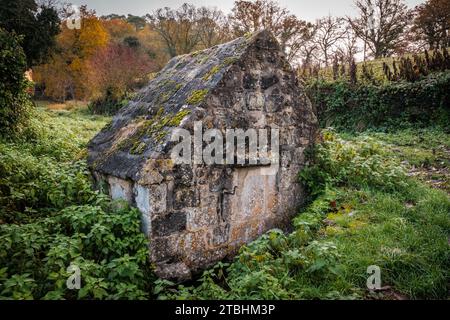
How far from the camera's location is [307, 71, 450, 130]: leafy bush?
1035cm

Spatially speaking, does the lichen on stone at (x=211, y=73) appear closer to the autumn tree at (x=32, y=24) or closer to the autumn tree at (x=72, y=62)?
the autumn tree at (x=32, y=24)

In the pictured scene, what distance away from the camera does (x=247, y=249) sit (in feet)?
12.6

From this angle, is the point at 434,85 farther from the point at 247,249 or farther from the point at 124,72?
the point at 124,72

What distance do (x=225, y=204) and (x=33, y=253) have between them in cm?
228

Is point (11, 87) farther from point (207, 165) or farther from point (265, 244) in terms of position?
point (265, 244)

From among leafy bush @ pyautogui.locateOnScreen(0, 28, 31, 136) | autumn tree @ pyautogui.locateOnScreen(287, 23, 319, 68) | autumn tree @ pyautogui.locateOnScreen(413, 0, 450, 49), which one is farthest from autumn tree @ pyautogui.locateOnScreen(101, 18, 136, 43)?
leafy bush @ pyautogui.locateOnScreen(0, 28, 31, 136)

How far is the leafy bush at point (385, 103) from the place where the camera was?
10.4 metres

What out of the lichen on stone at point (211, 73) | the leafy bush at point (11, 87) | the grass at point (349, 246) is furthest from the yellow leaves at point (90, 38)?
the grass at point (349, 246)

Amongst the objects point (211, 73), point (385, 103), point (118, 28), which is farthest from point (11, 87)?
point (118, 28)

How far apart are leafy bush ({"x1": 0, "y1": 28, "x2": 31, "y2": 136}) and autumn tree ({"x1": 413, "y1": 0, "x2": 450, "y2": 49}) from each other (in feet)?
78.8

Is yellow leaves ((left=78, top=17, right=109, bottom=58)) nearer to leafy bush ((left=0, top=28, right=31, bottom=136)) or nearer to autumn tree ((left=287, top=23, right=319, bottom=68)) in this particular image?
autumn tree ((left=287, top=23, right=319, bottom=68))

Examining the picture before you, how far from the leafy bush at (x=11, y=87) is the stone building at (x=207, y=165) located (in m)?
3.41

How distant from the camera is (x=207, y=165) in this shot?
13.5 ft

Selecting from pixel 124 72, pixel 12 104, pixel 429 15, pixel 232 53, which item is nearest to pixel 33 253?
pixel 232 53
